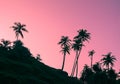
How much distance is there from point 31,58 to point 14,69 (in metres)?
24.0

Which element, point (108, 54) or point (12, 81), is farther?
point (108, 54)

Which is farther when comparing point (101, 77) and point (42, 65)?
point (42, 65)

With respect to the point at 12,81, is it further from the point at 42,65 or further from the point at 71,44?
the point at 71,44

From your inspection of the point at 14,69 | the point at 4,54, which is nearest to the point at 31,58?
the point at 4,54

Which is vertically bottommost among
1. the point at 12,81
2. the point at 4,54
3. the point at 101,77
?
the point at 12,81

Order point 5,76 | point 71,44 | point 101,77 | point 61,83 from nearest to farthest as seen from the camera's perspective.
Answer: point 5,76
point 101,77
point 61,83
point 71,44

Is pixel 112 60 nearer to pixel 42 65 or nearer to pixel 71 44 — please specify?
pixel 71 44

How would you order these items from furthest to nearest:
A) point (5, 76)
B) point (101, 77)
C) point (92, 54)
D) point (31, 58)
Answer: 1. point (92, 54)
2. point (31, 58)
3. point (101, 77)
4. point (5, 76)

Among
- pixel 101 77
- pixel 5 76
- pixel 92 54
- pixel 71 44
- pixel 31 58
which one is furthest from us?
pixel 92 54

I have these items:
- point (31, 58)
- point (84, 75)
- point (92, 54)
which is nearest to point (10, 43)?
point (31, 58)

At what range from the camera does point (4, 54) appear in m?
106

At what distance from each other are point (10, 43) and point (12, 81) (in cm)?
4150

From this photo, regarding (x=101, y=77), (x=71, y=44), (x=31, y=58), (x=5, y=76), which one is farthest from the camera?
(x=71, y=44)

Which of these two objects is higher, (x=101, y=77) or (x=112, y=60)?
(x=112, y=60)
